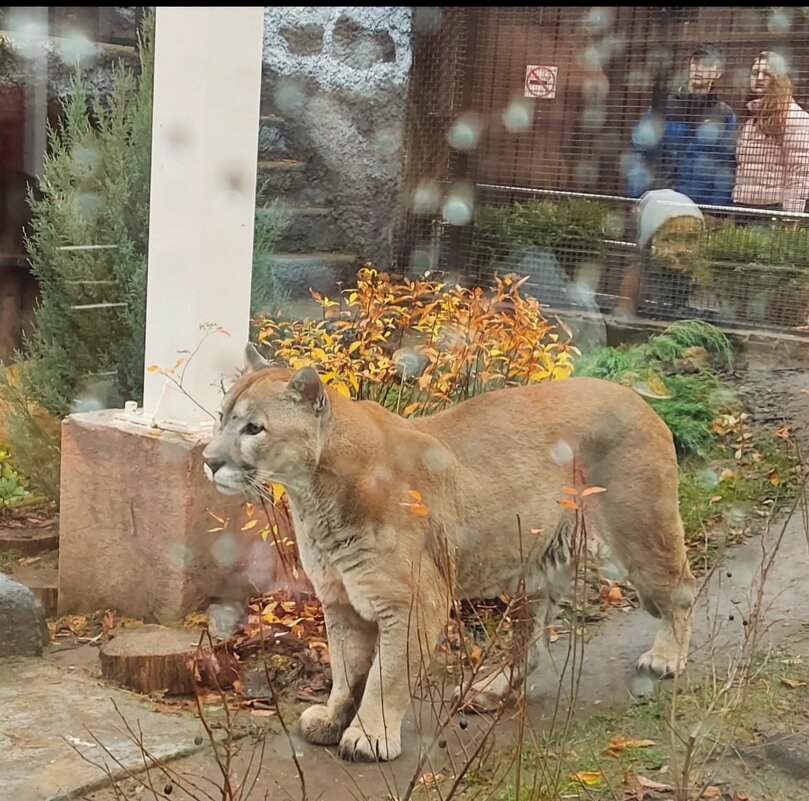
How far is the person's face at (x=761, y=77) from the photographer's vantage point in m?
5.12

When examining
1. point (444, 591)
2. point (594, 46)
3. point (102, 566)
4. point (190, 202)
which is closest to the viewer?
point (444, 591)

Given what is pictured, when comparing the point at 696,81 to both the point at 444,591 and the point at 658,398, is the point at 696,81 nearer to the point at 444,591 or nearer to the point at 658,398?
the point at 658,398

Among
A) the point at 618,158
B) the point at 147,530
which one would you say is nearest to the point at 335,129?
the point at 618,158

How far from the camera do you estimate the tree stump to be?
11.2ft

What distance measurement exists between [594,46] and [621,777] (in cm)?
358

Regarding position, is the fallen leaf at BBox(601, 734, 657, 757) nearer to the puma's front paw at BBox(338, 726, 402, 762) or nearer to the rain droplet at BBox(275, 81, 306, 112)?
A: the puma's front paw at BBox(338, 726, 402, 762)

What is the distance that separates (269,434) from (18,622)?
4.09 ft

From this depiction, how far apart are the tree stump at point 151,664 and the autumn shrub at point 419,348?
105 centimetres

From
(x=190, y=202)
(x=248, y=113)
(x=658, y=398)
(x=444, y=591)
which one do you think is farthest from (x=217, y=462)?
(x=658, y=398)

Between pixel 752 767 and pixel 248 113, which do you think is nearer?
pixel 752 767

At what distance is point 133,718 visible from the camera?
3.21m

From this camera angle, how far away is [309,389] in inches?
121

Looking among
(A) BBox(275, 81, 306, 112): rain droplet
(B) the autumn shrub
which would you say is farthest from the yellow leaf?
(A) BBox(275, 81, 306, 112): rain droplet

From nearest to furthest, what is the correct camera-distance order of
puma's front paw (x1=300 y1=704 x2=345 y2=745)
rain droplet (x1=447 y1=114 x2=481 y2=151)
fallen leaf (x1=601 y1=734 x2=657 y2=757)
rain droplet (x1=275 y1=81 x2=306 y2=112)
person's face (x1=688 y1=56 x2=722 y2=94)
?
fallen leaf (x1=601 y1=734 x2=657 y2=757) → puma's front paw (x1=300 y1=704 x2=345 y2=745) → person's face (x1=688 y1=56 x2=722 y2=94) → rain droplet (x1=447 y1=114 x2=481 y2=151) → rain droplet (x1=275 y1=81 x2=306 y2=112)
